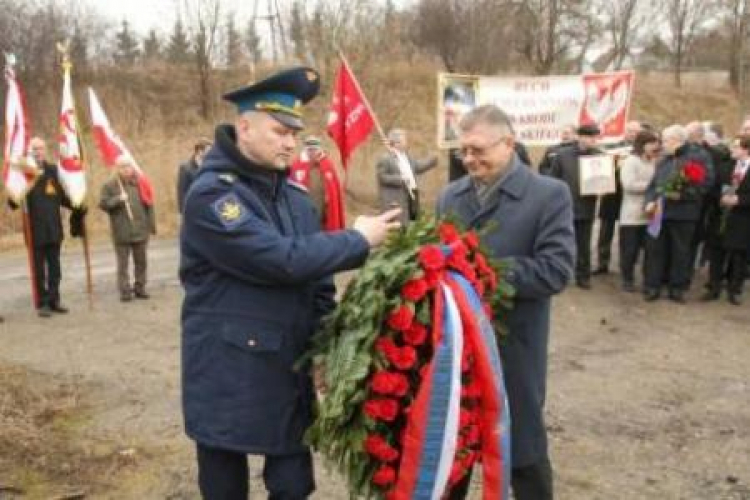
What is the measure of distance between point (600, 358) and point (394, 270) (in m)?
5.16

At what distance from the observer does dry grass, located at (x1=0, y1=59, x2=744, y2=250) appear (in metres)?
21.6

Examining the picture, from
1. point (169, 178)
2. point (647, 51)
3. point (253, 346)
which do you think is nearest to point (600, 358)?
point (253, 346)

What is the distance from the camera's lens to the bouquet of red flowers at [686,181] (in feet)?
31.0

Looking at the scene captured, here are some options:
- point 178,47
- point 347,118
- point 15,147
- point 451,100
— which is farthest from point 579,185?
point 178,47

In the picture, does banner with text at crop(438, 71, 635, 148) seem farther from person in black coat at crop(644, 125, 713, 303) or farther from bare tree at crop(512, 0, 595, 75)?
bare tree at crop(512, 0, 595, 75)

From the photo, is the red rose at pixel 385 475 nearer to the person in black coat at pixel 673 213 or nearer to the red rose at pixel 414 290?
the red rose at pixel 414 290

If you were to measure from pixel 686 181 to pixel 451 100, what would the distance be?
13.4 ft

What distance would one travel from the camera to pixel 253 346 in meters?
3.04

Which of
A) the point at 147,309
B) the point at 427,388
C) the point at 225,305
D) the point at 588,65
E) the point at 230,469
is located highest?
the point at 588,65

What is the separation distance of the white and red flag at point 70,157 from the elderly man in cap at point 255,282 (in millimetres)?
7336

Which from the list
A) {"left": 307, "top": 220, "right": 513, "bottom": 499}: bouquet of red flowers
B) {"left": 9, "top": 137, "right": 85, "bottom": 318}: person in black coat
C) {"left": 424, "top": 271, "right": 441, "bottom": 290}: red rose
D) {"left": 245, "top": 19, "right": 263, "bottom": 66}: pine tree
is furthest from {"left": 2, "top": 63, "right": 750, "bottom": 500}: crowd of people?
{"left": 245, "top": 19, "right": 263, "bottom": 66}: pine tree

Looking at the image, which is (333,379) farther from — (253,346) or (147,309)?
(147,309)

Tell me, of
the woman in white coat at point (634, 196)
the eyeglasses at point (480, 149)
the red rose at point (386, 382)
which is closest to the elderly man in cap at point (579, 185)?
the woman in white coat at point (634, 196)

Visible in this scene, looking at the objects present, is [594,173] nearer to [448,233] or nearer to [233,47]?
[448,233]
